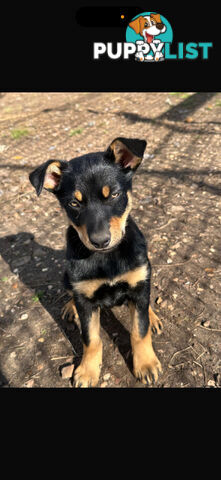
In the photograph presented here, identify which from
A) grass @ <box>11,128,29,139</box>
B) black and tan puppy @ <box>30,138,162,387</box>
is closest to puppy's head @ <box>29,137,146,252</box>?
black and tan puppy @ <box>30,138,162,387</box>

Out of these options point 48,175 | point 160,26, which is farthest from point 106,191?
point 160,26

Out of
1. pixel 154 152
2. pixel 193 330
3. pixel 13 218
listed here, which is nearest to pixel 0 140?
pixel 13 218

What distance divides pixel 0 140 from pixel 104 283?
236 inches

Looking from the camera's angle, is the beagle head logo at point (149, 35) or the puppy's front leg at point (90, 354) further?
the beagle head logo at point (149, 35)

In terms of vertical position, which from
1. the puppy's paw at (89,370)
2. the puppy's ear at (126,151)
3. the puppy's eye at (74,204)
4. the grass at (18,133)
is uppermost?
the puppy's ear at (126,151)

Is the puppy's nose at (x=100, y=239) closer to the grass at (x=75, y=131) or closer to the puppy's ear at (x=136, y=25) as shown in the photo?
the puppy's ear at (x=136, y=25)

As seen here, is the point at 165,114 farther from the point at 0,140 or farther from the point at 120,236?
the point at 120,236

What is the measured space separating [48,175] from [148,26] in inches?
71.9

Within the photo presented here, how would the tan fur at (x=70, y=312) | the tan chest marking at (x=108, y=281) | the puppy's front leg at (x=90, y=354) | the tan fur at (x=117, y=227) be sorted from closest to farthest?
the tan fur at (x=117, y=227)
the tan chest marking at (x=108, y=281)
the puppy's front leg at (x=90, y=354)
the tan fur at (x=70, y=312)

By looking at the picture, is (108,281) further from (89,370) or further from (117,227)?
(89,370)

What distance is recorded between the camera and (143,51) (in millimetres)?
3584

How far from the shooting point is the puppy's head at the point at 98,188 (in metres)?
2.20

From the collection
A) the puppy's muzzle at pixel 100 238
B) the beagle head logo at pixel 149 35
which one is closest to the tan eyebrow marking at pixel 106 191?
the puppy's muzzle at pixel 100 238

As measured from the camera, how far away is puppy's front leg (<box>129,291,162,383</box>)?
263 cm
